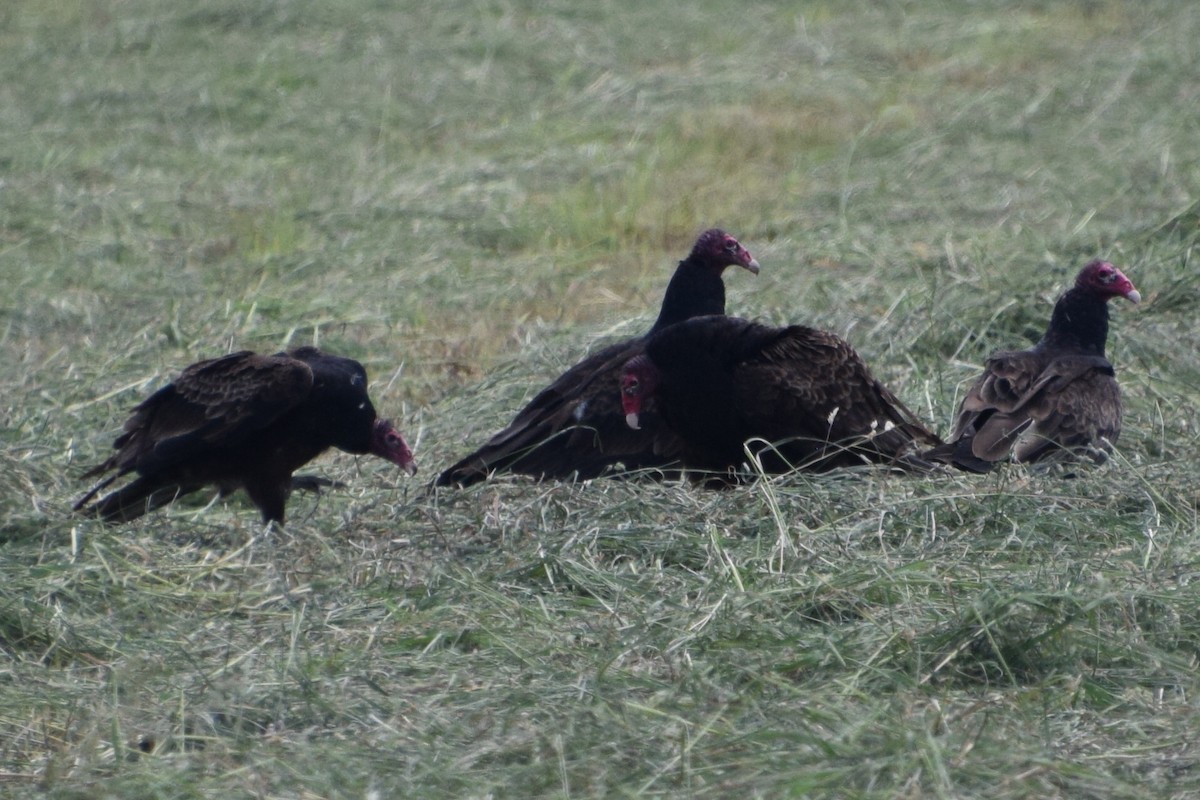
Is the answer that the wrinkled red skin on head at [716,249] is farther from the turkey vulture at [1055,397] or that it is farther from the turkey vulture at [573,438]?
the turkey vulture at [1055,397]

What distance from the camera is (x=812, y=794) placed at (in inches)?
106

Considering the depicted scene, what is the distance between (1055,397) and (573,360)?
1909 mm

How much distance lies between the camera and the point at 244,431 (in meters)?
4.74

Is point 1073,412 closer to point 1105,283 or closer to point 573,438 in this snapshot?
point 1105,283

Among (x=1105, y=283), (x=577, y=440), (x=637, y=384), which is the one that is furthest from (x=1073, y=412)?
(x=577, y=440)

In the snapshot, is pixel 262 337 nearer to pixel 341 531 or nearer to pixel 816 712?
pixel 341 531

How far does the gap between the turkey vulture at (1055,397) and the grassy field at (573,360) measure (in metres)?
0.18

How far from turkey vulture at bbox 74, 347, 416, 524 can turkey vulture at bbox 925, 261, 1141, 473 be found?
→ 1629 millimetres

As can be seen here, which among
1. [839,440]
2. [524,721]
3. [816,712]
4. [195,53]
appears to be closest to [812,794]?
[816,712]

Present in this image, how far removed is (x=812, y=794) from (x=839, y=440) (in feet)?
7.26

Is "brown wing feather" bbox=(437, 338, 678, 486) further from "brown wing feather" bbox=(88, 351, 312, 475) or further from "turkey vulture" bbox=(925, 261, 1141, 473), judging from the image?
"turkey vulture" bbox=(925, 261, 1141, 473)

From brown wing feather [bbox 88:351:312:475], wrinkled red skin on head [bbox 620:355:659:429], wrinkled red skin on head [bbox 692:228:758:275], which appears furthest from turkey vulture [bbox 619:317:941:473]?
brown wing feather [bbox 88:351:312:475]

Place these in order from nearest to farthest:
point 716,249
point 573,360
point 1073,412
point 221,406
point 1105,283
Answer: point 221,406 → point 1073,412 → point 1105,283 → point 716,249 → point 573,360

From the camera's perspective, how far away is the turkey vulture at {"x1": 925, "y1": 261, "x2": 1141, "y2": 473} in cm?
469
